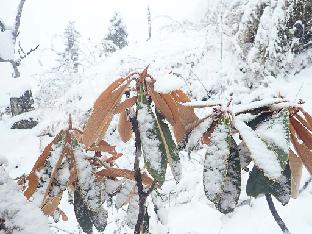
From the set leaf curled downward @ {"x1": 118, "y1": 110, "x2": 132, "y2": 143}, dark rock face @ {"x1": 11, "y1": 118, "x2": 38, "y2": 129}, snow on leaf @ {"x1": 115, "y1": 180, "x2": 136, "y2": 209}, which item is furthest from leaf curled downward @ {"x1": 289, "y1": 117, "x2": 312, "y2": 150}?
dark rock face @ {"x1": 11, "y1": 118, "x2": 38, "y2": 129}

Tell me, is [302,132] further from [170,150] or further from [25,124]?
[25,124]

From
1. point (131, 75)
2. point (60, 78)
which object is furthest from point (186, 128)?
point (60, 78)

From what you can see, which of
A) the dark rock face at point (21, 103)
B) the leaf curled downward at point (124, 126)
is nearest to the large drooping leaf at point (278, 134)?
Result: the leaf curled downward at point (124, 126)

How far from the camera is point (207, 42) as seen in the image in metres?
4.66

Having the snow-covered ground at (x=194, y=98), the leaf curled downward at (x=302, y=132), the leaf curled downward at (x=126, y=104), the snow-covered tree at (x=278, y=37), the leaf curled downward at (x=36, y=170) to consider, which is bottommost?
the snow-covered ground at (x=194, y=98)

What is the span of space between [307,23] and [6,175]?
3.70 metres

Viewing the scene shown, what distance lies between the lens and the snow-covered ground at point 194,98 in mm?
1791

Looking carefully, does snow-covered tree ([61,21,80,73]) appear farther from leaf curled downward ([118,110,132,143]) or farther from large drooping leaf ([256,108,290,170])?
large drooping leaf ([256,108,290,170])

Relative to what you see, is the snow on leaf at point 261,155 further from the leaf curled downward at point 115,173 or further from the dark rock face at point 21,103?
the dark rock face at point 21,103

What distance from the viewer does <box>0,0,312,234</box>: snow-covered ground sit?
5.88ft

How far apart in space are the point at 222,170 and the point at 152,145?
0.10m

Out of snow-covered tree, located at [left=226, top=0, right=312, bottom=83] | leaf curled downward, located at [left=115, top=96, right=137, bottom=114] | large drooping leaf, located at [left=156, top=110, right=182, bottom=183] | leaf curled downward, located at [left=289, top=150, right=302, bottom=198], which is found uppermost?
leaf curled downward, located at [left=115, top=96, right=137, bottom=114]

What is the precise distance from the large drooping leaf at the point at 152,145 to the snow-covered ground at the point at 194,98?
5 cm

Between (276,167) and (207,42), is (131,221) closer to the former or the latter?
(276,167)
